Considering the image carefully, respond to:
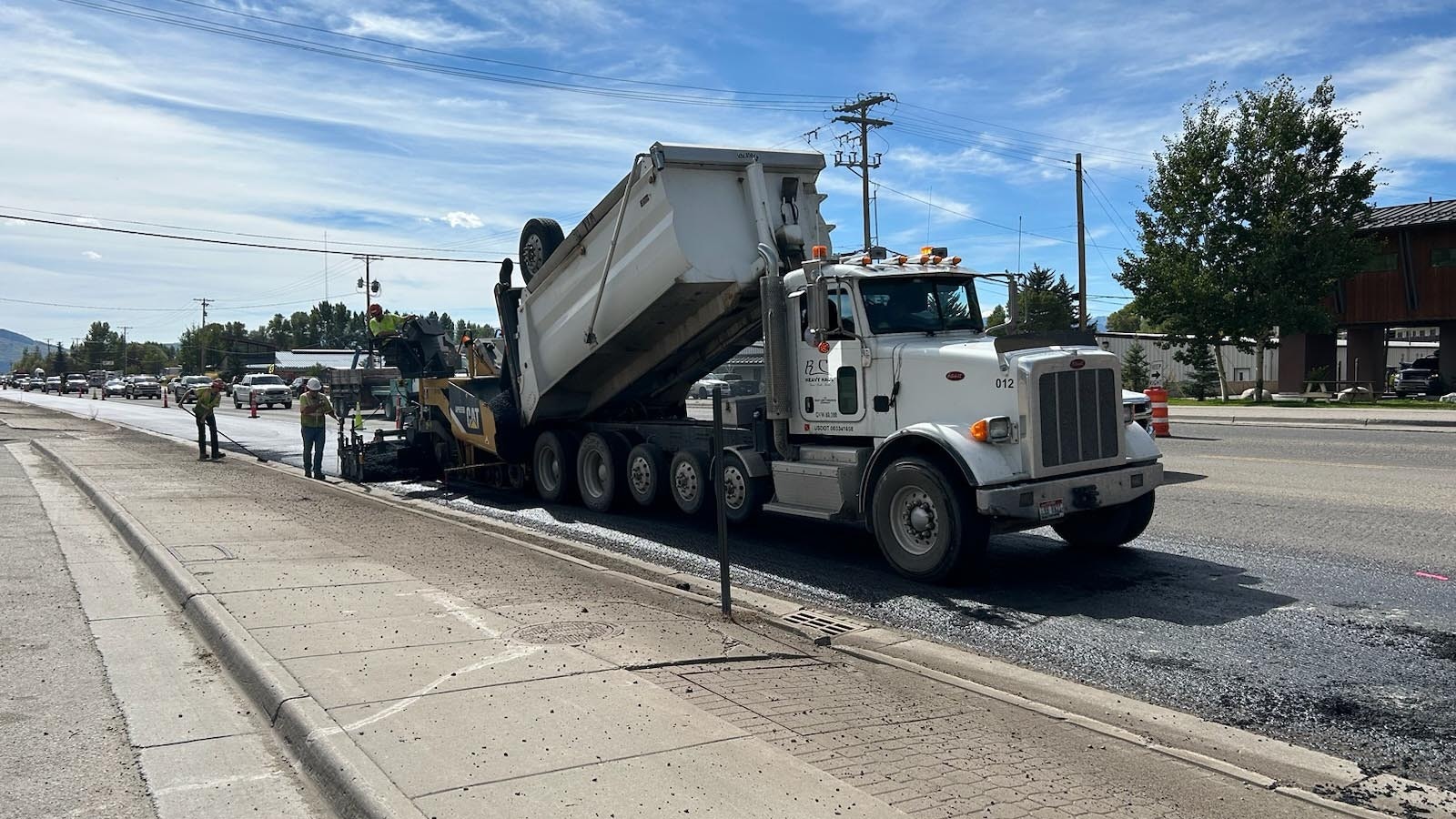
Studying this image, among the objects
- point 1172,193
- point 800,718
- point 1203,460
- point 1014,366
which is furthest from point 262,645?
point 1172,193

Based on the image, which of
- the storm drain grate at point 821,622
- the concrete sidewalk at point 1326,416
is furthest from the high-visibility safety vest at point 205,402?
the concrete sidewalk at point 1326,416

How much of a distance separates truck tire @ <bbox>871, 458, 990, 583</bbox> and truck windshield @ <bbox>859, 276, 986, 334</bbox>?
1.38 meters

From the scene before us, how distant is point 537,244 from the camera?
1278 cm

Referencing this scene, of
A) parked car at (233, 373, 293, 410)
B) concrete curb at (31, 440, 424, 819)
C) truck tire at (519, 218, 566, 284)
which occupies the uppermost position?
truck tire at (519, 218, 566, 284)

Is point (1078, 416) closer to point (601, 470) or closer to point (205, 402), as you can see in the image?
point (601, 470)

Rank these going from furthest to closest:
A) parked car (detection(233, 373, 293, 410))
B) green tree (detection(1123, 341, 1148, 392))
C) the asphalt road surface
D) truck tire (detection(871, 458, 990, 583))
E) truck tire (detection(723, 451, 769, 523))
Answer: parked car (detection(233, 373, 293, 410)) < green tree (detection(1123, 341, 1148, 392)) < truck tire (detection(723, 451, 769, 523)) < truck tire (detection(871, 458, 990, 583)) < the asphalt road surface

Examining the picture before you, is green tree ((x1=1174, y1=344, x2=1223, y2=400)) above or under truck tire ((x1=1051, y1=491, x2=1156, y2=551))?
above

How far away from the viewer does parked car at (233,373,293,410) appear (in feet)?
157

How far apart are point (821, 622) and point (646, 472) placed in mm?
4967

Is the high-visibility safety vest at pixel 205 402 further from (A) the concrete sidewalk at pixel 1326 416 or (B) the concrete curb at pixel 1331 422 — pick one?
(B) the concrete curb at pixel 1331 422

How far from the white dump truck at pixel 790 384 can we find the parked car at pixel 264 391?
38.1 metres

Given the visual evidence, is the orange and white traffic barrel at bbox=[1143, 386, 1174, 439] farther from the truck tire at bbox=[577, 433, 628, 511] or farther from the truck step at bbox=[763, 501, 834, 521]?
the truck step at bbox=[763, 501, 834, 521]

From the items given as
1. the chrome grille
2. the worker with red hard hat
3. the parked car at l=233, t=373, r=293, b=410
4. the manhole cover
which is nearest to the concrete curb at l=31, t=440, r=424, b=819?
the manhole cover

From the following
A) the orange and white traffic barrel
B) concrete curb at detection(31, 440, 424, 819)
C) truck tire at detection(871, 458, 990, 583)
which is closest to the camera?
concrete curb at detection(31, 440, 424, 819)
